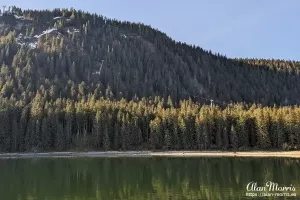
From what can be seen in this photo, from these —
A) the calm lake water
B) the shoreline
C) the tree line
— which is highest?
the tree line

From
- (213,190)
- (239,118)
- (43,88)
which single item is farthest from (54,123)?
(213,190)

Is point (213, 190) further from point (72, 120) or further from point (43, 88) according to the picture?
point (43, 88)

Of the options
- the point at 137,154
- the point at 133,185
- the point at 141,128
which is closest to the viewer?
the point at 133,185

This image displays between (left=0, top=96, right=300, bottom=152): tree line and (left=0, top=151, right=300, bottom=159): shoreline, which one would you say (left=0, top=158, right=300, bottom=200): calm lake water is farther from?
(left=0, top=96, right=300, bottom=152): tree line

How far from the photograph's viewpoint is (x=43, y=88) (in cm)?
18600

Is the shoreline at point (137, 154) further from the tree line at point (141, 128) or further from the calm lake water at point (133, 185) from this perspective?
the calm lake water at point (133, 185)

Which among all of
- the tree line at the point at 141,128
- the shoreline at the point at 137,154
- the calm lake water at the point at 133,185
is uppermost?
the tree line at the point at 141,128

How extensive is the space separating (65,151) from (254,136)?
2520 inches

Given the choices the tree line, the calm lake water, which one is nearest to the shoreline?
the tree line

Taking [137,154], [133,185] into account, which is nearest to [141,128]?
[137,154]

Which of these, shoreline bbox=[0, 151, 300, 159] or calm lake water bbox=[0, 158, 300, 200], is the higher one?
shoreline bbox=[0, 151, 300, 159]

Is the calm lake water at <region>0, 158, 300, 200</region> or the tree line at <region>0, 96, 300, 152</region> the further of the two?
the tree line at <region>0, 96, 300, 152</region>

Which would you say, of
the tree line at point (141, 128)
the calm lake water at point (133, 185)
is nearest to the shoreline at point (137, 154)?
the tree line at point (141, 128)

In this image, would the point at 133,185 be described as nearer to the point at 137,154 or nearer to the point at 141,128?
the point at 137,154
